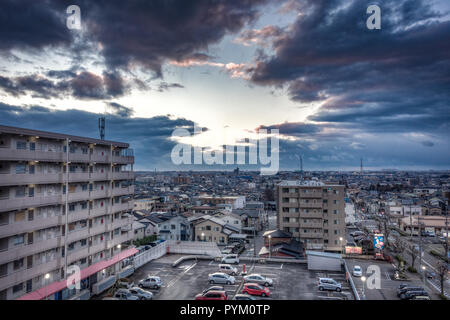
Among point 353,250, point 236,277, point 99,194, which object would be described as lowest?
point 353,250

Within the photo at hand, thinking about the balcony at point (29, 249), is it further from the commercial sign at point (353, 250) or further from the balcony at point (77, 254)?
the commercial sign at point (353, 250)

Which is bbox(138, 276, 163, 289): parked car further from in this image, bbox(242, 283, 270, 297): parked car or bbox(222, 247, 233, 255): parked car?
bbox(222, 247, 233, 255): parked car

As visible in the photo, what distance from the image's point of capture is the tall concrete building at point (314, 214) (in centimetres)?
2425

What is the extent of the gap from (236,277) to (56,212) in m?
9.36

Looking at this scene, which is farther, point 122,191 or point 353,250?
point 353,250

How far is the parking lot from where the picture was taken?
13.2 metres

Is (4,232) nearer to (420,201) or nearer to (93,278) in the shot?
(93,278)

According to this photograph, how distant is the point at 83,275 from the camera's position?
45.5 ft

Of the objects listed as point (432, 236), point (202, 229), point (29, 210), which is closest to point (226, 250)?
point (202, 229)

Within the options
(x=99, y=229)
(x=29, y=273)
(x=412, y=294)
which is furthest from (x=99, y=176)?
(x=412, y=294)

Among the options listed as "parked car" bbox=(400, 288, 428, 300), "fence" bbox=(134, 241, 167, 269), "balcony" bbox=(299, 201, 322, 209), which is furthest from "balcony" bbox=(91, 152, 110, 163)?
"parked car" bbox=(400, 288, 428, 300)

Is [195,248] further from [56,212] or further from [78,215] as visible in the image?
[56,212]

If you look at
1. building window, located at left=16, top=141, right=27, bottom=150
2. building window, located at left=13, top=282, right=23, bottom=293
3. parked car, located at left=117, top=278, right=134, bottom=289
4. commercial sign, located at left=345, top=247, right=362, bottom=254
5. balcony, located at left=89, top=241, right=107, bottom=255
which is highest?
building window, located at left=16, top=141, right=27, bottom=150

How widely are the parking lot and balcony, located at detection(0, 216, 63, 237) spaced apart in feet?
17.3
